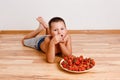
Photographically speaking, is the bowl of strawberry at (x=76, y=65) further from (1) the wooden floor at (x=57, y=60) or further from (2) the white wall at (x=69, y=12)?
(2) the white wall at (x=69, y=12)

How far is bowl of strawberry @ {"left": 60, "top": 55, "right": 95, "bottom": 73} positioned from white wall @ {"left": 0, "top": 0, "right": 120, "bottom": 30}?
0.95 metres

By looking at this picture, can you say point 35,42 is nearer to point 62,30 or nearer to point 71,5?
point 62,30

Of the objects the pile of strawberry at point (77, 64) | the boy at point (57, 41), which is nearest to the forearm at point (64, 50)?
the boy at point (57, 41)

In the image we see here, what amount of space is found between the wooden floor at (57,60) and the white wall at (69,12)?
0.18 meters

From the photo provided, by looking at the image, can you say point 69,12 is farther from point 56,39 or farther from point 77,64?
point 77,64

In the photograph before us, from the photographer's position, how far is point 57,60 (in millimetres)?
1689

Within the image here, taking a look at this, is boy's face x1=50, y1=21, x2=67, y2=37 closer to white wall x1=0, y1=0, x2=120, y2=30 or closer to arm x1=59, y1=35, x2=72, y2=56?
arm x1=59, y1=35, x2=72, y2=56

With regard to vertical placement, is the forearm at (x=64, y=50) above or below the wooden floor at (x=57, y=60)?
above

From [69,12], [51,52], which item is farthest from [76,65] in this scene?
[69,12]

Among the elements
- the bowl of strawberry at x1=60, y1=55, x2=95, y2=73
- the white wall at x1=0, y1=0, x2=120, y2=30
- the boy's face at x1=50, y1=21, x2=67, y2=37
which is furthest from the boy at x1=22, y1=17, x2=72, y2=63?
the white wall at x1=0, y1=0, x2=120, y2=30

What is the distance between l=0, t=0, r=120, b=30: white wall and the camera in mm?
2381

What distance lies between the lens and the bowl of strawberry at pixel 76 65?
144cm

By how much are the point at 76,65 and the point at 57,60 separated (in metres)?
0.24

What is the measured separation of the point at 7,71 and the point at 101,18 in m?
1.29
